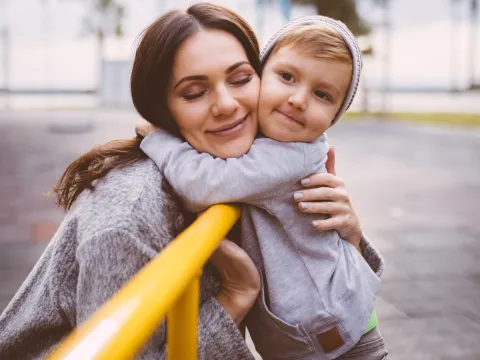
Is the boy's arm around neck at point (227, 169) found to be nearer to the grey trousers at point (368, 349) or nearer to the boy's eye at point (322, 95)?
the boy's eye at point (322, 95)

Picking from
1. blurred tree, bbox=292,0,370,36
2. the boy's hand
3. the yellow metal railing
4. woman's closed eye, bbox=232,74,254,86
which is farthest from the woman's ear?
blurred tree, bbox=292,0,370,36

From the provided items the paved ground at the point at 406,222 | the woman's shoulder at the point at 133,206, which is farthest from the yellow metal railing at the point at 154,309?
the paved ground at the point at 406,222

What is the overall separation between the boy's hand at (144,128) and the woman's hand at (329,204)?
430 millimetres

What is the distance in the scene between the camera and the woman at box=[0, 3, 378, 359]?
120 centimetres

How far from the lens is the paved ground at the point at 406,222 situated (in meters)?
3.52

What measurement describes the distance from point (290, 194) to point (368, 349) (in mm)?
505

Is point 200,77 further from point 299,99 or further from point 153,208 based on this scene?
point 153,208

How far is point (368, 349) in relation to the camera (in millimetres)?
1642

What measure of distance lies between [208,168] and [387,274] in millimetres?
3269

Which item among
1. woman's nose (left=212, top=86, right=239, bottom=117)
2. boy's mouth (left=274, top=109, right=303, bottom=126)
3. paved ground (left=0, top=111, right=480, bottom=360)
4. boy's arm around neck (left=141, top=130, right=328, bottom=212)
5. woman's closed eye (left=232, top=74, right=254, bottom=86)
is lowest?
paved ground (left=0, top=111, right=480, bottom=360)

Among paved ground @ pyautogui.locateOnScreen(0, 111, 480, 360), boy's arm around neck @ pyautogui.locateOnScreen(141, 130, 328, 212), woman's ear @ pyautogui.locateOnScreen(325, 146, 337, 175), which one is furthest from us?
paved ground @ pyautogui.locateOnScreen(0, 111, 480, 360)

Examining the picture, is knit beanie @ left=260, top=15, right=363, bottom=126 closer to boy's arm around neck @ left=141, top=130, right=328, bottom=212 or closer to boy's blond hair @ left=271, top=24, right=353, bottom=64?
boy's blond hair @ left=271, top=24, right=353, bottom=64

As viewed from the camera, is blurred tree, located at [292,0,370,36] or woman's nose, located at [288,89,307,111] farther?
blurred tree, located at [292,0,370,36]

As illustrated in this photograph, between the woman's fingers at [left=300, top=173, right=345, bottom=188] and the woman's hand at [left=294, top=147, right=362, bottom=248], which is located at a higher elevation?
the woman's fingers at [left=300, top=173, right=345, bottom=188]
